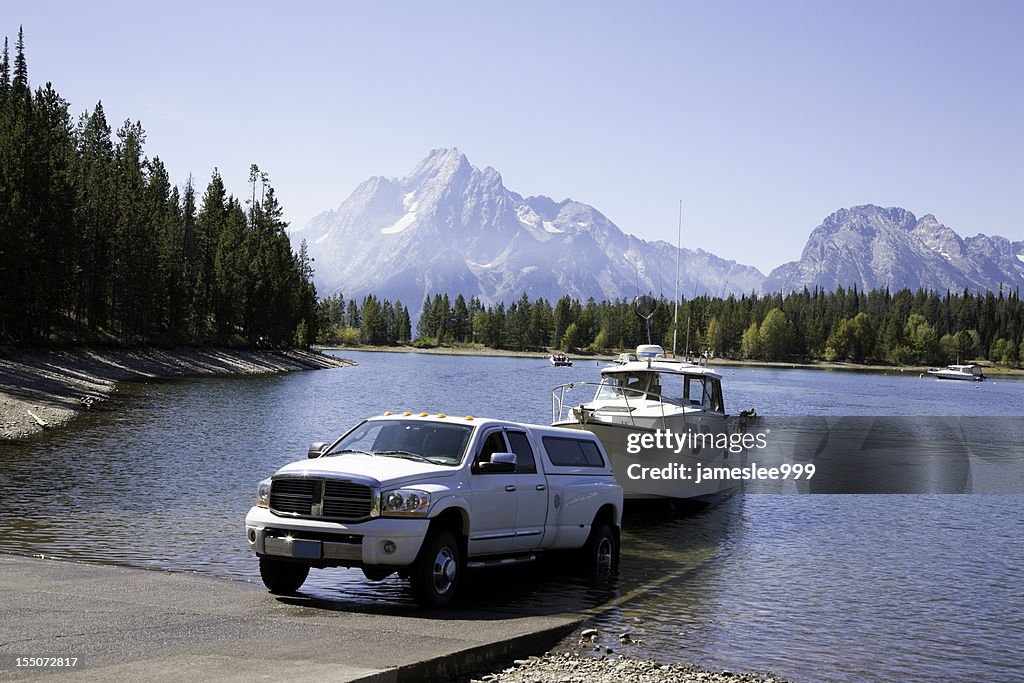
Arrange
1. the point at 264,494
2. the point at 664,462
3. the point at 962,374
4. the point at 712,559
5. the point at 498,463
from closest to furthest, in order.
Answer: the point at 264,494
the point at 498,463
the point at 712,559
the point at 664,462
the point at 962,374

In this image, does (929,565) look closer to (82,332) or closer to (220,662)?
(220,662)

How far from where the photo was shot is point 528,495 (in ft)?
48.2

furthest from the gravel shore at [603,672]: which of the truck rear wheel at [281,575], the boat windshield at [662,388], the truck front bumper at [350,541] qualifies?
the boat windshield at [662,388]

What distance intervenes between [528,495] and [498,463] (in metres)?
1.08

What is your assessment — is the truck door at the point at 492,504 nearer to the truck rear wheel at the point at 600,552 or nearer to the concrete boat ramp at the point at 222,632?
the concrete boat ramp at the point at 222,632

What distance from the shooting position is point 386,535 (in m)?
12.3

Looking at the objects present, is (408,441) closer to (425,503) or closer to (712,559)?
(425,503)

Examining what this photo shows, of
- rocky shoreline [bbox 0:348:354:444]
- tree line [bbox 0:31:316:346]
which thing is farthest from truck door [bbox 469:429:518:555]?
tree line [bbox 0:31:316:346]

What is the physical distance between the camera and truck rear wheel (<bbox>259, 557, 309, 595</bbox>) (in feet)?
44.4

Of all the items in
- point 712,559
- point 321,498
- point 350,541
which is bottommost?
point 712,559

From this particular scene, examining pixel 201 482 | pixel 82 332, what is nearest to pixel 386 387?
pixel 82 332

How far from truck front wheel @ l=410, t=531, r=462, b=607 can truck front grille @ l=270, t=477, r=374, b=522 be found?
0.98 m

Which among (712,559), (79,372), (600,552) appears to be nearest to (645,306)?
(712,559)

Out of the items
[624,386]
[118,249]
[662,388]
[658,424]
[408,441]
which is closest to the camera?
[408,441]
